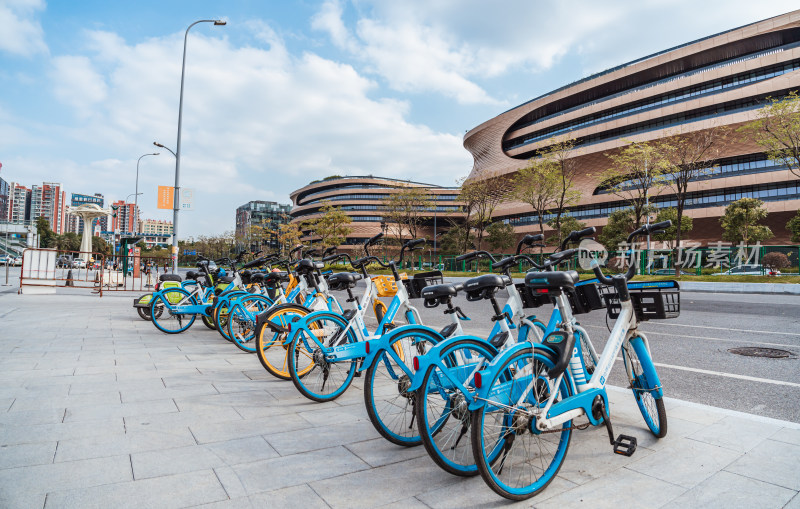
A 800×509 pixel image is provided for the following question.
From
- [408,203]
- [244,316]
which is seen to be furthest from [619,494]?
[408,203]

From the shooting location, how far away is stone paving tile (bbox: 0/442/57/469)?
2.88 m

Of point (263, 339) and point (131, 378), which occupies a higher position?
point (263, 339)

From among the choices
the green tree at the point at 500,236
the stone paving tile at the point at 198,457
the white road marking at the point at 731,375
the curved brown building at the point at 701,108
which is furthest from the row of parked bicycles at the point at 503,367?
the green tree at the point at 500,236

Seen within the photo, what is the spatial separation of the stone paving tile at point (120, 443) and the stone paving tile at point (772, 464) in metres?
3.58

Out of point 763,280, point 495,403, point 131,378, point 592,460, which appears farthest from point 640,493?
point 763,280

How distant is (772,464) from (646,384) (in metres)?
0.80

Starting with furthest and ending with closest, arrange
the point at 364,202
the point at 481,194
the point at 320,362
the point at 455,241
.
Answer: the point at 364,202
the point at 455,241
the point at 481,194
the point at 320,362

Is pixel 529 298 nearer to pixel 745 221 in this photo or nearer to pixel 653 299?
pixel 653 299

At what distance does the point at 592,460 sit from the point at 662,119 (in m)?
51.7

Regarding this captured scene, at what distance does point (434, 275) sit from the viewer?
4.62 m

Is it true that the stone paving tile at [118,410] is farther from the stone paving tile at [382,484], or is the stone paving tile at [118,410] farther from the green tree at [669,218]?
the green tree at [669,218]

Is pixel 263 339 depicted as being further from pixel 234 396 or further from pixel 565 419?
pixel 565 419

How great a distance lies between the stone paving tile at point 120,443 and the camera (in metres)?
3.03

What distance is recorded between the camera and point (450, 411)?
285 cm
